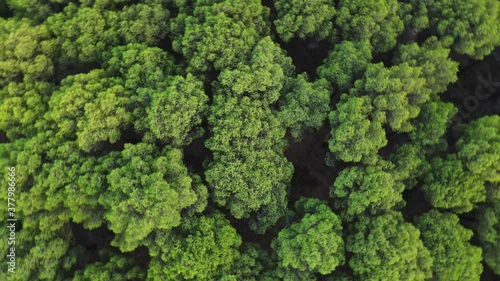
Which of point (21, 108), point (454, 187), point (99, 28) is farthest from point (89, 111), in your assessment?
point (454, 187)

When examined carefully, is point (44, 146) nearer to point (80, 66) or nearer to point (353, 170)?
point (80, 66)

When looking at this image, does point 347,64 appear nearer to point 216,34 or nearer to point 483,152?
point 216,34

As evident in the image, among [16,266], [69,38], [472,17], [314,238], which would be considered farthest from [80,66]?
[472,17]

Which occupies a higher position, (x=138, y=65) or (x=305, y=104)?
(x=305, y=104)

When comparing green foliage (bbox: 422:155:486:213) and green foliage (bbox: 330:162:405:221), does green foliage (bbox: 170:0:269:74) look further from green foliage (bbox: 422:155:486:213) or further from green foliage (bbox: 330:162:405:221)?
green foliage (bbox: 422:155:486:213)

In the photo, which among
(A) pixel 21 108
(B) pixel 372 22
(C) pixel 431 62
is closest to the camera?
(A) pixel 21 108

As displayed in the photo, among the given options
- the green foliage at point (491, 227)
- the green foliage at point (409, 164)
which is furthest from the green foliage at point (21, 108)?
the green foliage at point (491, 227)
